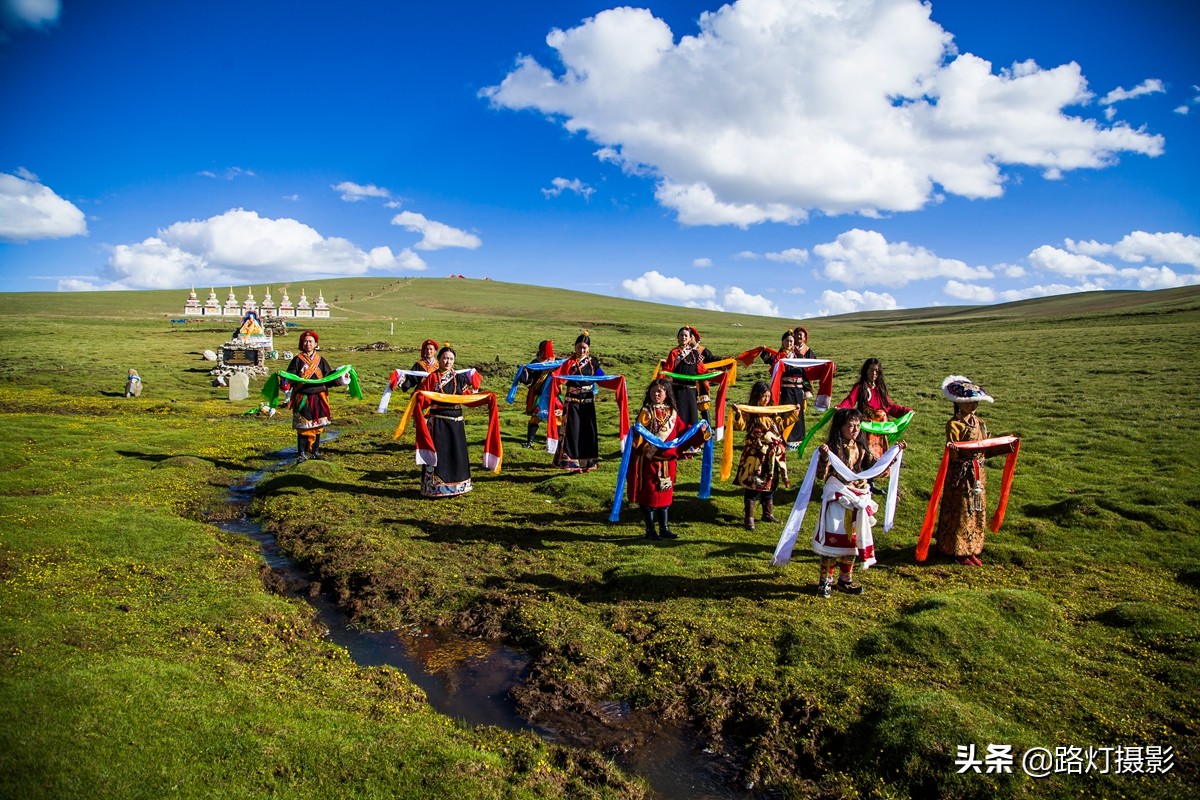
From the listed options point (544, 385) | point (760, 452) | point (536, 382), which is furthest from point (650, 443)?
point (536, 382)

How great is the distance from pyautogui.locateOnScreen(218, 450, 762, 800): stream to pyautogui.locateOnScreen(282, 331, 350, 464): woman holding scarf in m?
8.39

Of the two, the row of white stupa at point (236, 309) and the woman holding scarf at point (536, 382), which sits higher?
the row of white stupa at point (236, 309)

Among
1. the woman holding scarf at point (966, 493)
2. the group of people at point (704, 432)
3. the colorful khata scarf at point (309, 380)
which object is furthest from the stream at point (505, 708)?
the colorful khata scarf at point (309, 380)

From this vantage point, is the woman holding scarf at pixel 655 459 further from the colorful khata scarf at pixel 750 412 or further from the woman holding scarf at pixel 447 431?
the woman holding scarf at pixel 447 431

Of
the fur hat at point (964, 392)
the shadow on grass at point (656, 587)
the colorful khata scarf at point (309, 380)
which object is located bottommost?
the shadow on grass at point (656, 587)

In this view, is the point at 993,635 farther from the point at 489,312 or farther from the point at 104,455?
the point at 489,312

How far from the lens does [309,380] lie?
55.7 ft

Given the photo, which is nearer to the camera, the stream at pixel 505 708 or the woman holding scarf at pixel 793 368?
the stream at pixel 505 708

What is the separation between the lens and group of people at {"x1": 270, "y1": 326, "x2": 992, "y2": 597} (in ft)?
30.7

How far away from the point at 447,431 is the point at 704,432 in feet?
20.1

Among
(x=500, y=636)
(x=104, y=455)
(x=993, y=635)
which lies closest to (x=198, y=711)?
(x=500, y=636)

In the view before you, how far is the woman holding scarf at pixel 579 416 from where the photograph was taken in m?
16.4

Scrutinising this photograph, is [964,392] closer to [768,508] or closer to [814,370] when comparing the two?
[768,508]

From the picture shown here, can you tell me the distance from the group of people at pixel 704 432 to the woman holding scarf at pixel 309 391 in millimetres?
32
